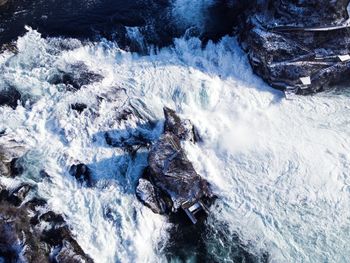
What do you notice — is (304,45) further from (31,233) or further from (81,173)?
(31,233)

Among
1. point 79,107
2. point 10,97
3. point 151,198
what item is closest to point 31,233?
point 151,198

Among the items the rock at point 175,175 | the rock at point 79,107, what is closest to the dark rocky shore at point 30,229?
the rock at point 79,107

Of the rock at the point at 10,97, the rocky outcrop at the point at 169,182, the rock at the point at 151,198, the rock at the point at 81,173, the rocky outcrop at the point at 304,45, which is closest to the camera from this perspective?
the rock at the point at 151,198

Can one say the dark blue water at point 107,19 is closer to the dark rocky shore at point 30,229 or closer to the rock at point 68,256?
the dark rocky shore at point 30,229

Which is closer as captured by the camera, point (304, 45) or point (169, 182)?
point (169, 182)

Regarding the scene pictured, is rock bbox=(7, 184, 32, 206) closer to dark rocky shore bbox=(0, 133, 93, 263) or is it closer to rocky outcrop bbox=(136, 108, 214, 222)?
dark rocky shore bbox=(0, 133, 93, 263)

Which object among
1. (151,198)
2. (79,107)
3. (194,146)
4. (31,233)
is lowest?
(31,233)

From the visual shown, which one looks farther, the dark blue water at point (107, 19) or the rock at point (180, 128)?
the dark blue water at point (107, 19)
